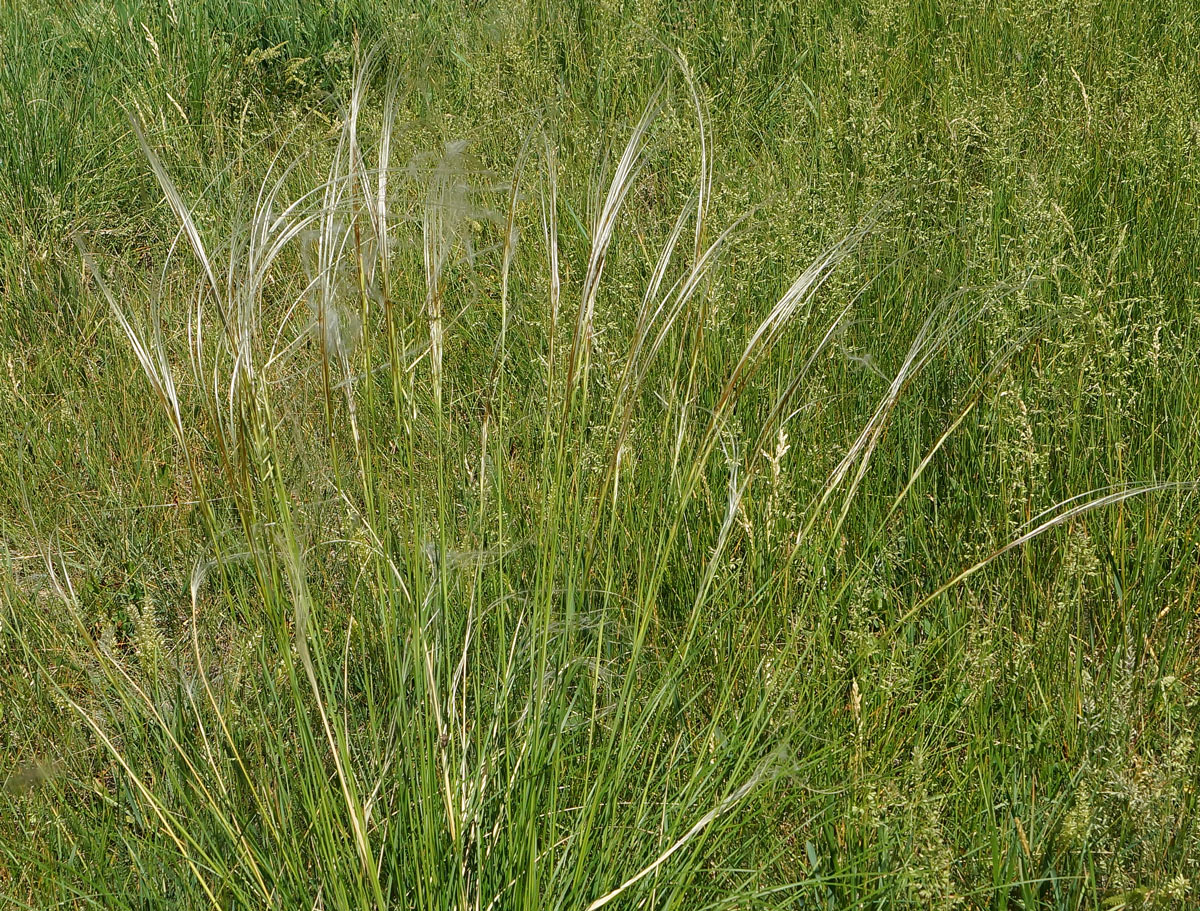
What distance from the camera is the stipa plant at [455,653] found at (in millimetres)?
1203

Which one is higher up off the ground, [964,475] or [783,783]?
[964,475]

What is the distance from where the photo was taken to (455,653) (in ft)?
4.67

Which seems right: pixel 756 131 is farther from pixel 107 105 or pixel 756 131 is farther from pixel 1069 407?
pixel 107 105

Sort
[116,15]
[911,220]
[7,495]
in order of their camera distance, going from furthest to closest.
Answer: [116,15] → [911,220] → [7,495]

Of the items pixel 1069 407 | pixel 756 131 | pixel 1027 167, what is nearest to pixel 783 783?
pixel 1069 407

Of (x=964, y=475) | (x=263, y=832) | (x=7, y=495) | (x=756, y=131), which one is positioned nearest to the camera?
(x=263, y=832)

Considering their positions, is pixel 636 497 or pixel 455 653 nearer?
pixel 455 653

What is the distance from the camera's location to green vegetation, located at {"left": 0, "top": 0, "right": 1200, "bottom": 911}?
1.26 meters

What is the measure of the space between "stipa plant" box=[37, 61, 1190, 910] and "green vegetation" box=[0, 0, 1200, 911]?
0.04 feet

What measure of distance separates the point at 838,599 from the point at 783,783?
27 cm

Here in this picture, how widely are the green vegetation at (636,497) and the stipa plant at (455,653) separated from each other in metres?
0.01

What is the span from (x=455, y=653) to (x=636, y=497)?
47 centimetres

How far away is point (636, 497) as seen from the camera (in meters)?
1.78

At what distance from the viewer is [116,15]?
3740mm
